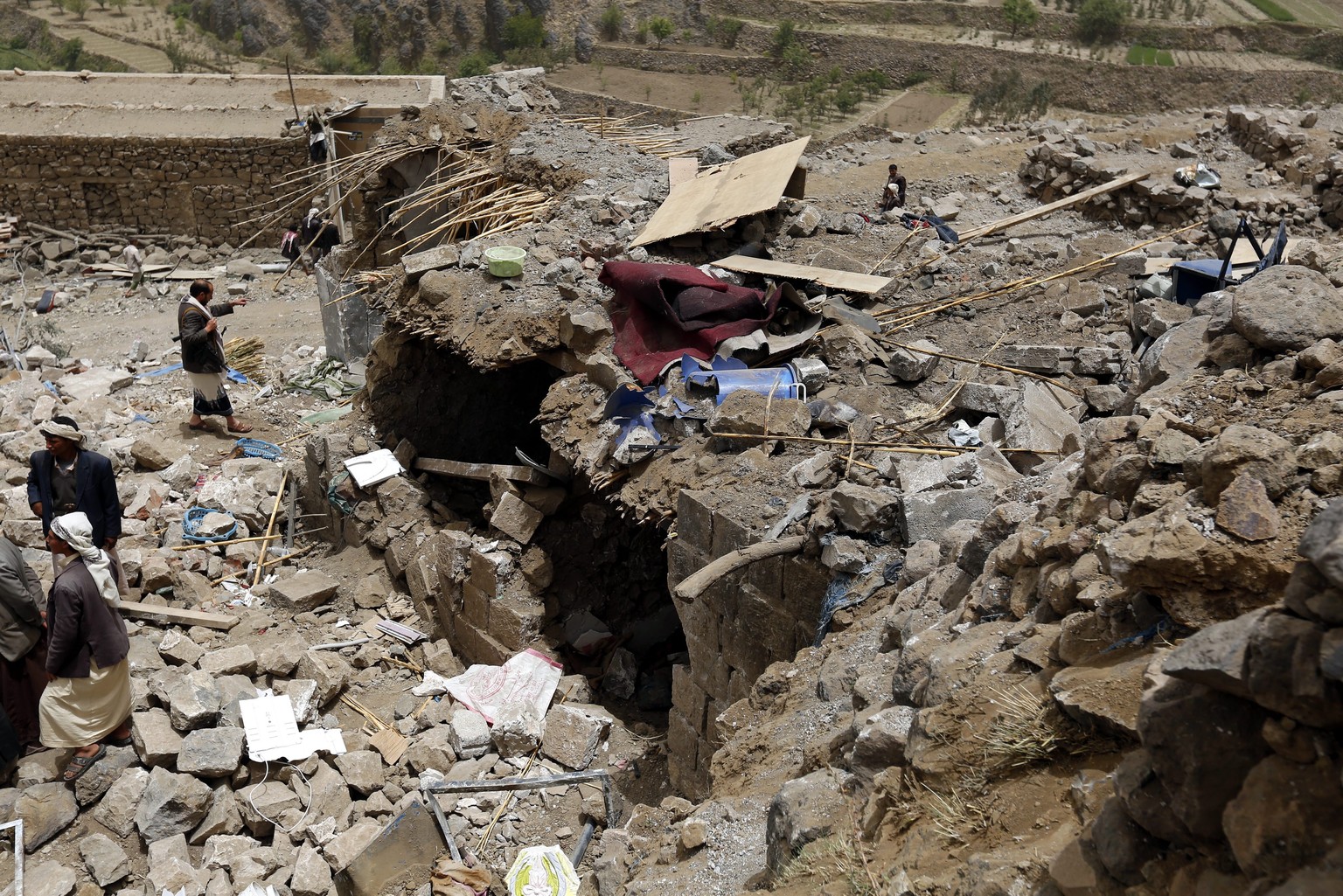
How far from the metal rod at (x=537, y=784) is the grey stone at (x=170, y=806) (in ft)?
3.68

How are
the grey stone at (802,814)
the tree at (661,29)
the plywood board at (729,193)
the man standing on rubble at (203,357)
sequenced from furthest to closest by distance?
the tree at (661,29), the man standing on rubble at (203,357), the plywood board at (729,193), the grey stone at (802,814)

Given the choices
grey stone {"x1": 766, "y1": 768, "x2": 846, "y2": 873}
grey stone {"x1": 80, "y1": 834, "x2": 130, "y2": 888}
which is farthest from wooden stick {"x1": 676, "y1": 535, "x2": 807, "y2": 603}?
grey stone {"x1": 80, "y1": 834, "x2": 130, "y2": 888}

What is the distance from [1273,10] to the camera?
32.3 metres

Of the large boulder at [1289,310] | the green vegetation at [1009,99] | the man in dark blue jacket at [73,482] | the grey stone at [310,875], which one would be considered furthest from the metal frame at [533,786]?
the green vegetation at [1009,99]

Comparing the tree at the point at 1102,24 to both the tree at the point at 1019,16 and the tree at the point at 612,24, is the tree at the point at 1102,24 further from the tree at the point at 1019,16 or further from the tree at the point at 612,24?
the tree at the point at 612,24

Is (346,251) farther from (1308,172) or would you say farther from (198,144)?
(1308,172)

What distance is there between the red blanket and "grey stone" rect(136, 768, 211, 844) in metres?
3.32

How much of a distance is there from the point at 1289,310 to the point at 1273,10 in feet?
119

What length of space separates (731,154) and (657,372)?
178 inches

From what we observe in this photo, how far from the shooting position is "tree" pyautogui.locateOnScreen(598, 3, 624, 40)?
113 ft

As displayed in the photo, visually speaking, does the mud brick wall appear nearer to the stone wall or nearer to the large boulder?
the large boulder

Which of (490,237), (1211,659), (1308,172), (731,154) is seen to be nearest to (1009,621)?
(1211,659)

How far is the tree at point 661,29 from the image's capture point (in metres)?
33.4

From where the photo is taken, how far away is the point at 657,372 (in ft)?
20.6
